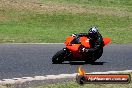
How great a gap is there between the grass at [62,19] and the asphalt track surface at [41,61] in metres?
4.37

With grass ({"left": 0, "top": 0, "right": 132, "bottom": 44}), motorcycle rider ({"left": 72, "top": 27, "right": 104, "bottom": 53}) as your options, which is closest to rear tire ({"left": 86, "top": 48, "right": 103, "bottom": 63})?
motorcycle rider ({"left": 72, "top": 27, "right": 104, "bottom": 53})

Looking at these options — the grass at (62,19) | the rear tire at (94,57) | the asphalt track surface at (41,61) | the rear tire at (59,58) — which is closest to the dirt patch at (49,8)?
the grass at (62,19)

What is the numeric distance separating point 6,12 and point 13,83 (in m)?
24.7

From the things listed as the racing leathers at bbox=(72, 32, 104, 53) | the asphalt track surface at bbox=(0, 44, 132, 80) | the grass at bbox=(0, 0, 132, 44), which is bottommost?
the grass at bbox=(0, 0, 132, 44)

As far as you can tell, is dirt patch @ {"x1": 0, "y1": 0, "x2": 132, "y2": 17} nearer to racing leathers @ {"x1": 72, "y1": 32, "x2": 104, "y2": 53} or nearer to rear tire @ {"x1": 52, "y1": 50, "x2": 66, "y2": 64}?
racing leathers @ {"x1": 72, "y1": 32, "x2": 104, "y2": 53}

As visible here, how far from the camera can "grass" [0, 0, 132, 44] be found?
97.6 feet

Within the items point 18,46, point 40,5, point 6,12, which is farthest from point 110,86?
point 40,5

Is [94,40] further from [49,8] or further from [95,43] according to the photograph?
[49,8]

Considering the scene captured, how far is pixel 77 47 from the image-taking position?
685 inches

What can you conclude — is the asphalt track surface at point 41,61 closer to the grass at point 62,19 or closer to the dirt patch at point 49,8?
the grass at point 62,19

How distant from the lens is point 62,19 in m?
36.6

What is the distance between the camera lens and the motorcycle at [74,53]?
56.7 ft

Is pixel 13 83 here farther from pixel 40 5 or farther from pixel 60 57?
pixel 40 5

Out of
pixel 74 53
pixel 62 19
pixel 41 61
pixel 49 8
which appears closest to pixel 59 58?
pixel 74 53
